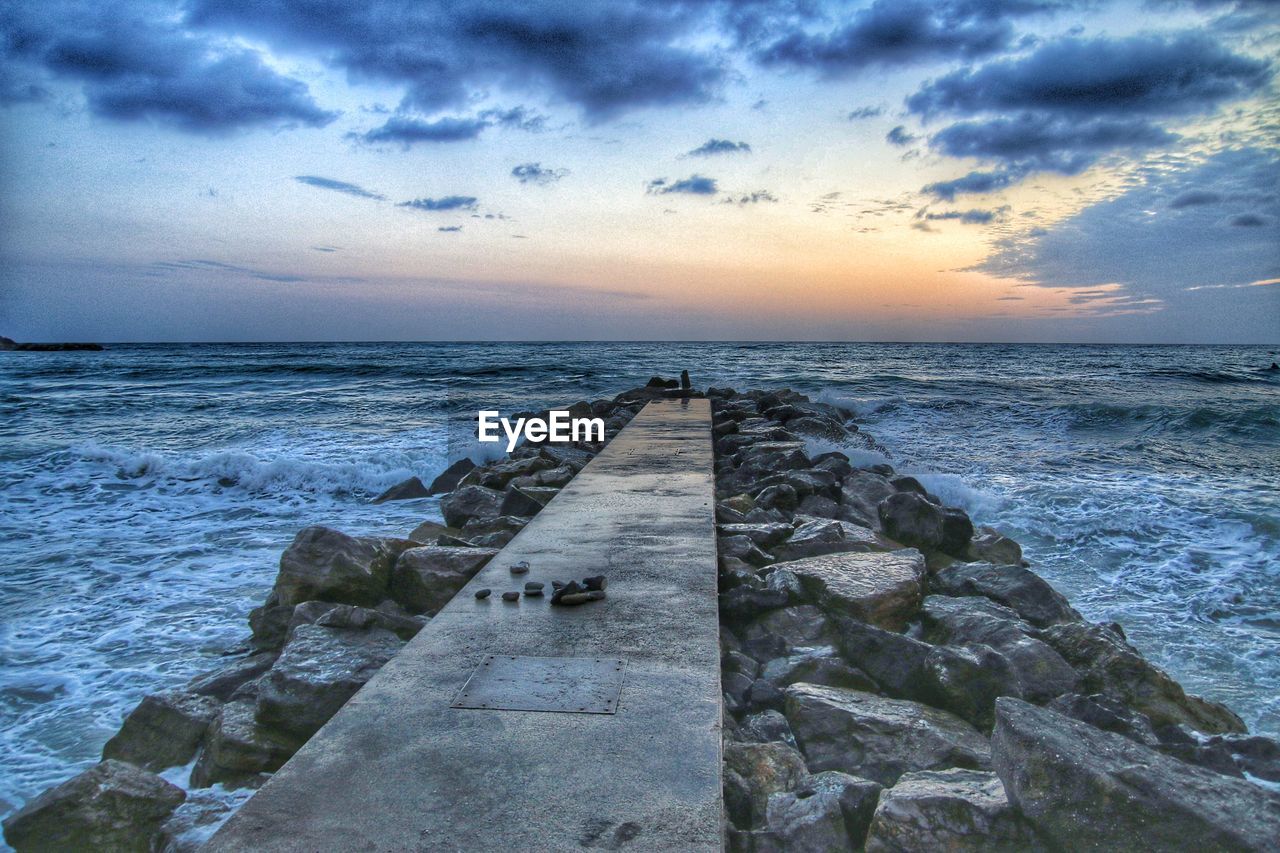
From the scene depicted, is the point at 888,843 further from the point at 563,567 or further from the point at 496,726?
the point at 563,567

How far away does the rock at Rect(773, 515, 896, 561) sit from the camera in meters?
5.27

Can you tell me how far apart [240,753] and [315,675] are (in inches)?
16.1

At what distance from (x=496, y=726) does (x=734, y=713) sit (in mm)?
1203

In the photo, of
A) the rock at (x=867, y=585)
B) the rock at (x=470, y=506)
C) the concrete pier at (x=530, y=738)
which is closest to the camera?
the concrete pier at (x=530, y=738)

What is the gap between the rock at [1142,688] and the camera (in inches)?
141

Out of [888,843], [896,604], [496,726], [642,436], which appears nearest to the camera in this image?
[888,843]

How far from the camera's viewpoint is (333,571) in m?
4.77

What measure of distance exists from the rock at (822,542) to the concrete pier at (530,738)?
4.07 ft

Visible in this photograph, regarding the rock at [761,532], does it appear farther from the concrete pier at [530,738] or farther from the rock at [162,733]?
the rock at [162,733]

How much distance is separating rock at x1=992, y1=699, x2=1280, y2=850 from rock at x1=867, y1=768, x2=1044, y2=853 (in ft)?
0.21

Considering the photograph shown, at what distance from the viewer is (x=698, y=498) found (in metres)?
6.09

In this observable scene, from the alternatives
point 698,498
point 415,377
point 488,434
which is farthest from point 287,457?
point 415,377

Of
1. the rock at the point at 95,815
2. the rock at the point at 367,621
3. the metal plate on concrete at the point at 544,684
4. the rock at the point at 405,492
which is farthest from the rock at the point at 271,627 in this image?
the rock at the point at 405,492

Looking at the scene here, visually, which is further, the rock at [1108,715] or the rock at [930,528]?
the rock at [930,528]
